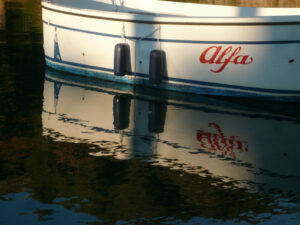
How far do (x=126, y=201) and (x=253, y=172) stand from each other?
1.61m

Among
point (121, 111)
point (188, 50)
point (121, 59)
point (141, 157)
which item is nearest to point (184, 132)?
point (141, 157)

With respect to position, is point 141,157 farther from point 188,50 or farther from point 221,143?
point 188,50

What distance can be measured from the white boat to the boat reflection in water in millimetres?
342

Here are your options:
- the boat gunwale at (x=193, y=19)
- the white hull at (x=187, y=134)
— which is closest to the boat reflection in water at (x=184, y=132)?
the white hull at (x=187, y=134)

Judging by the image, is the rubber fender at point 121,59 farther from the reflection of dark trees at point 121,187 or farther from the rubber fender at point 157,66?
the reflection of dark trees at point 121,187

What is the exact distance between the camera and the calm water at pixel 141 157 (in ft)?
18.2

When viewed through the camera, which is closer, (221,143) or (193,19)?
(221,143)

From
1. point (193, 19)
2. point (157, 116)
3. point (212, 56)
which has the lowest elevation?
point (157, 116)

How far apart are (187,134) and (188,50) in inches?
97.0

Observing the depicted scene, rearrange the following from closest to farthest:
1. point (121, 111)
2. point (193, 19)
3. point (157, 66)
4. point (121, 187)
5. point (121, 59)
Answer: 1. point (121, 187)
2. point (121, 111)
3. point (193, 19)
4. point (157, 66)
5. point (121, 59)

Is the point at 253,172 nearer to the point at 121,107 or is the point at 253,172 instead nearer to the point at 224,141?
the point at 224,141

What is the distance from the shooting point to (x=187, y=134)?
805cm

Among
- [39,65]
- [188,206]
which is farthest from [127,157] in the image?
[39,65]

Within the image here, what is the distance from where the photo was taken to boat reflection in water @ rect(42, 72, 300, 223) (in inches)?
266
